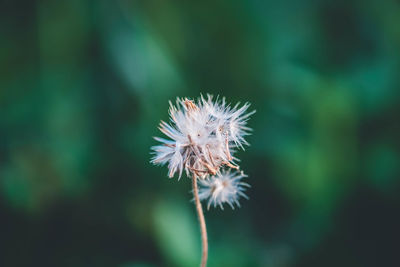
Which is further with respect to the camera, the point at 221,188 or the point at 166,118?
the point at 166,118

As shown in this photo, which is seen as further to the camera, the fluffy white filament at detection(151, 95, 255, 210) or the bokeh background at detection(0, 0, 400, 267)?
the bokeh background at detection(0, 0, 400, 267)

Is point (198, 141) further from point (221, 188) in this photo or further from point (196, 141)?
point (221, 188)

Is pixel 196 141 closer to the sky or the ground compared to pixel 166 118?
closer to the ground

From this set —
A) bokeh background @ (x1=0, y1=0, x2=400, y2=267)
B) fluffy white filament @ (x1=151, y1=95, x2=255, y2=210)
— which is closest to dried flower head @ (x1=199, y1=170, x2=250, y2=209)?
fluffy white filament @ (x1=151, y1=95, x2=255, y2=210)

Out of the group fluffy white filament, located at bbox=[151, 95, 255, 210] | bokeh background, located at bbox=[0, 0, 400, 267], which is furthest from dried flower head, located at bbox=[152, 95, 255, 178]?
bokeh background, located at bbox=[0, 0, 400, 267]

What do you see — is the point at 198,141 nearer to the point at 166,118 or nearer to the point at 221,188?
the point at 221,188

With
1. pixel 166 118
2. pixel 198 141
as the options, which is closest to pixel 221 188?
pixel 198 141

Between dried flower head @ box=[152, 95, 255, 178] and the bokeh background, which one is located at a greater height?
the bokeh background

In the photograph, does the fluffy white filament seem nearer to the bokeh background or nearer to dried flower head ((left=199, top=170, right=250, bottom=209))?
dried flower head ((left=199, top=170, right=250, bottom=209))
